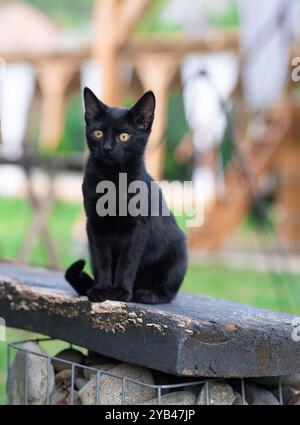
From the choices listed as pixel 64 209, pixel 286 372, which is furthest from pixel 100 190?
pixel 64 209

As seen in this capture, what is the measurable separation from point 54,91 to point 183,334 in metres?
6.65

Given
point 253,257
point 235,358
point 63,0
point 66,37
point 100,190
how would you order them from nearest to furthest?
point 235,358 → point 100,190 → point 253,257 → point 66,37 → point 63,0

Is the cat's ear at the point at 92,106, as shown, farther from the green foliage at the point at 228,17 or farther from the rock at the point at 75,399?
the green foliage at the point at 228,17

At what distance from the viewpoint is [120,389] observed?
5.48 feet

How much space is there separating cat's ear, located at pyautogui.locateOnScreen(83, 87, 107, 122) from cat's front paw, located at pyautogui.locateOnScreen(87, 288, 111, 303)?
451 mm

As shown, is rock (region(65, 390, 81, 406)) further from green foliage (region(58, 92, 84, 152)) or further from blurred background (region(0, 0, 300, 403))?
green foliage (region(58, 92, 84, 152))

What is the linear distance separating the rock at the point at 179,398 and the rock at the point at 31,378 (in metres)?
0.37

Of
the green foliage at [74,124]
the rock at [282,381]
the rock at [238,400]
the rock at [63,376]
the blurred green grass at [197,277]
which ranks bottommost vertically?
the rock at [238,400]

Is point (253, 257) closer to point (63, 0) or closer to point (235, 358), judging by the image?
point (235, 358)

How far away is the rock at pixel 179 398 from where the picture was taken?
1.61 m

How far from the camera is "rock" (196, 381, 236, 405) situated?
63.2 inches

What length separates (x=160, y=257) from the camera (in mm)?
1733

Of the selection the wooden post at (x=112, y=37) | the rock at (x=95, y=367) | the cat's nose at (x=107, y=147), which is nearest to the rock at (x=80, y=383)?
the rock at (x=95, y=367)

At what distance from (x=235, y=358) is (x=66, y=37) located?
11595mm
